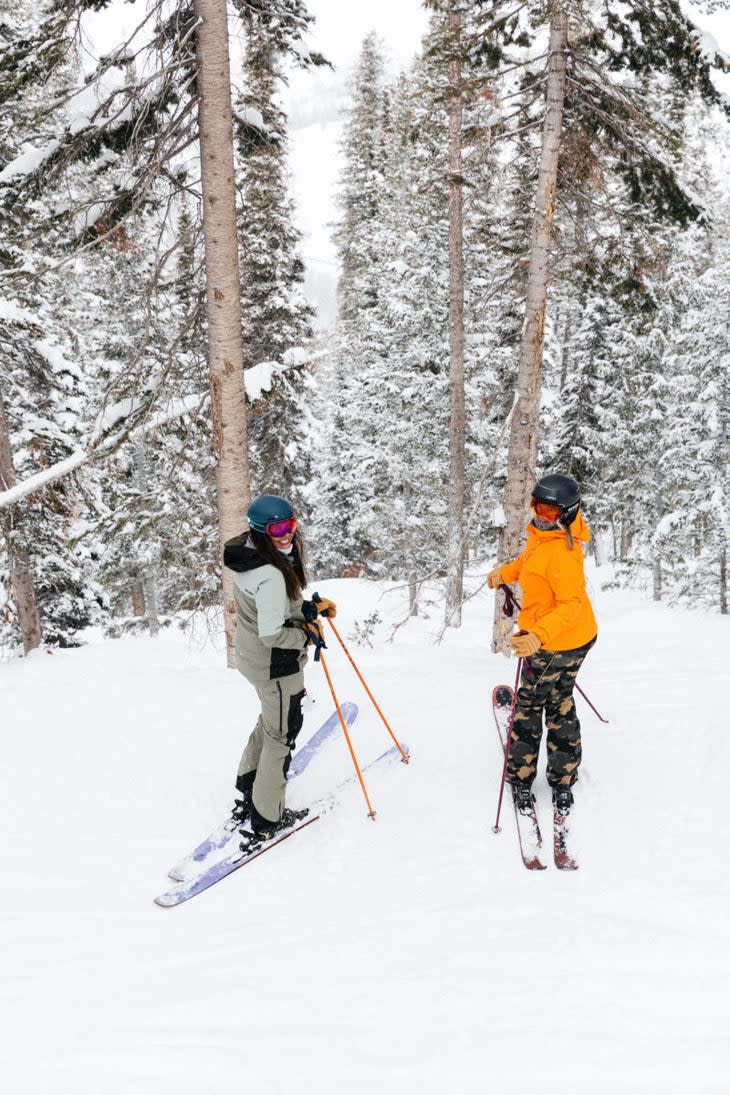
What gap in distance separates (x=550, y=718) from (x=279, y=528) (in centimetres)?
234

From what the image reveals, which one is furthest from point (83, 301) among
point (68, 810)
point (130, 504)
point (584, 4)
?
point (68, 810)

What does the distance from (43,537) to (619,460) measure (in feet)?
66.8

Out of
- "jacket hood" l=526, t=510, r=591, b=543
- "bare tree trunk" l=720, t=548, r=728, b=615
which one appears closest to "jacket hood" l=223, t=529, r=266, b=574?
"jacket hood" l=526, t=510, r=591, b=543

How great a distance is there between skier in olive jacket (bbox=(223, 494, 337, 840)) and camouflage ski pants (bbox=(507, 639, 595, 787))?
1.55 meters

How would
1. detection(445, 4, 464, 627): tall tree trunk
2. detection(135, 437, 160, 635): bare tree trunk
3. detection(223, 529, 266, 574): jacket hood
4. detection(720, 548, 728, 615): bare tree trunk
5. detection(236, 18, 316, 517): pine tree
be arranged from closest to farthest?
detection(223, 529, 266, 574): jacket hood, detection(445, 4, 464, 627): tall tree trunk, detection(236, 18, 316, 517): pine tree, detection(720, 548, 728, 615): bare tree trunk, detection(135, 437, 160, 635): bare tree trunk

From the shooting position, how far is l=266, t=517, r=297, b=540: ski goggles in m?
4.27

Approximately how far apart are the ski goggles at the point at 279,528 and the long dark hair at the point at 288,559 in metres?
0.05

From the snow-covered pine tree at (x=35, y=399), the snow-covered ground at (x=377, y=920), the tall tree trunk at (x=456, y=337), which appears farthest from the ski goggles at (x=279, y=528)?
the tall tree trunk at (x=456, y=337)

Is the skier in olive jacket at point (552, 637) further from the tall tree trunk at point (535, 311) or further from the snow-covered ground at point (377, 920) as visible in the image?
the tall tree trunk at point (535, 311)

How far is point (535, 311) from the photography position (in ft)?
30.1

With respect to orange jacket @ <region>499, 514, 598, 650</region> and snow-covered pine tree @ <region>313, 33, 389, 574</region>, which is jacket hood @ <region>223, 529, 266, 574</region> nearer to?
orange jacket @ <region>499, 514, 598, 650</region>

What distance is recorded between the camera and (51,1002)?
10.6 ft

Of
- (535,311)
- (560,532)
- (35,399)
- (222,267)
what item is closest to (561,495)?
(560,532)

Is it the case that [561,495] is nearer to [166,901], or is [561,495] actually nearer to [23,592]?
[166,901]
